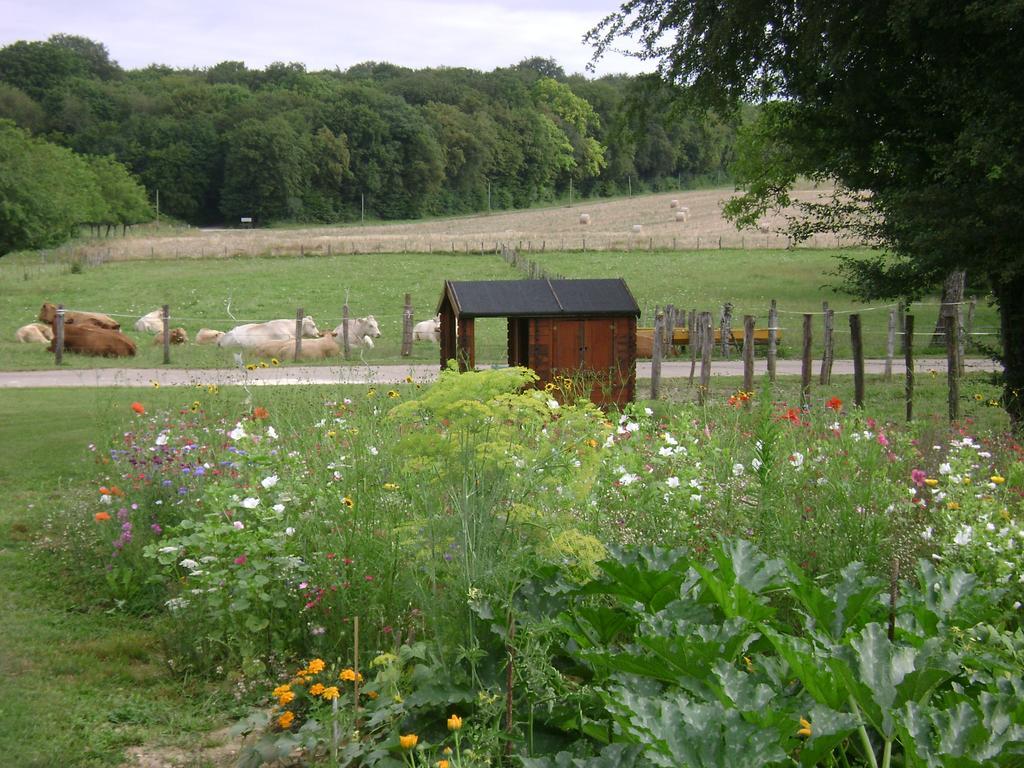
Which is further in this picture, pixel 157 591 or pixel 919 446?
pixel 919 446

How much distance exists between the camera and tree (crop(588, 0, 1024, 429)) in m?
11.1

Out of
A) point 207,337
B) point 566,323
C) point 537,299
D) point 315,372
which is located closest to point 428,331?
point 207,337

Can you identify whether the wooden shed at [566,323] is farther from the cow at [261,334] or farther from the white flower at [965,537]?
the cow at [261,334]

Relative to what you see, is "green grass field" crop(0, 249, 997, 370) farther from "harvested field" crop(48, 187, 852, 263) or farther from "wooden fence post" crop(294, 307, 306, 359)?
"harvested field" crop(48, 187, 852, 263)

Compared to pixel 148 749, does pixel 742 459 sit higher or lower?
higher

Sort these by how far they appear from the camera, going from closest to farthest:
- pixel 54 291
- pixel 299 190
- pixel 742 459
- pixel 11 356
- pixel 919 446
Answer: pixel 742 459 → pixel 919 446 → pixel 11 356 → pixel 54 291 → pixel 299 190

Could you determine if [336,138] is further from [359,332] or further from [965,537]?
[965,537]

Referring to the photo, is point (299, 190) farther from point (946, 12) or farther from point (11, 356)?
point (946, 12)

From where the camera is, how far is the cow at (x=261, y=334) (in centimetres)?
2534

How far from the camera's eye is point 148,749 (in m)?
4.73

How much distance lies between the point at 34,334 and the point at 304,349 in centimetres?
685

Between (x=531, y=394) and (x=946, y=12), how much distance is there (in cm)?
826

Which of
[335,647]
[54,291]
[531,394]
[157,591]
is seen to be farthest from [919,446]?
[54,291]

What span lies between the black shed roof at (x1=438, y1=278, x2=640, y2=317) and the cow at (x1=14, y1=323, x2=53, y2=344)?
15332 mm
